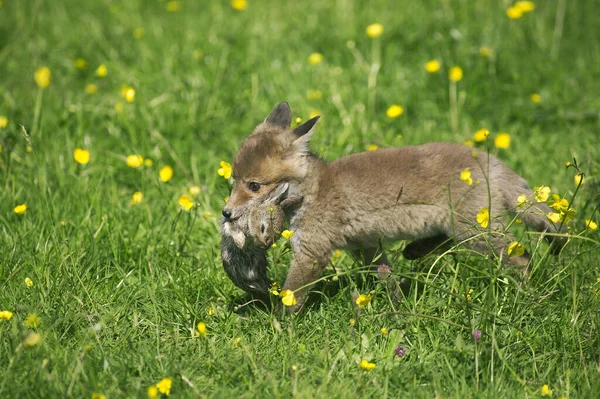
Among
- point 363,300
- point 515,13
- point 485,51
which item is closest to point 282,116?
point 363,300

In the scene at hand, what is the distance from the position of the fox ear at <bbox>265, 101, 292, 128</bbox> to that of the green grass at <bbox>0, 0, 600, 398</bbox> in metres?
0.88

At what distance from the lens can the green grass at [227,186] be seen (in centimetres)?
388

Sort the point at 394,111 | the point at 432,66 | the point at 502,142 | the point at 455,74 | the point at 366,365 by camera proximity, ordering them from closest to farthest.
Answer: the point at 366,365
the point at 502,142
the point at 394,111
the point at 455,74
the point at 432,66

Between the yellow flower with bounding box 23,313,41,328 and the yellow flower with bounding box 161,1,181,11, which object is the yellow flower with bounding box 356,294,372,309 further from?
the yellow flower with bounding box 161,1,181,11

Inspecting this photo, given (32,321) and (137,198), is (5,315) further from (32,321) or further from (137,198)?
(137,198)

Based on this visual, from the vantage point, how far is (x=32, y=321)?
12.7ft

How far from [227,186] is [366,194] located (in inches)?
50.6

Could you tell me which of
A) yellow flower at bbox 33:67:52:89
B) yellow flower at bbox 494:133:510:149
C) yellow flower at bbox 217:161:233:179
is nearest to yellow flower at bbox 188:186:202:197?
yellow flower at bbox 217:161:233:179

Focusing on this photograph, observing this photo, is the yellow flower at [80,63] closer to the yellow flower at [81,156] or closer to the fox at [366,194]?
the yellow flower at [81,156]

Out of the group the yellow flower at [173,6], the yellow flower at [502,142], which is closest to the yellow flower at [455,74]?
the yellow flower at [502,142]

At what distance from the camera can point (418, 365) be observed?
13.0 ft

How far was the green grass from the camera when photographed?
12.7 feet

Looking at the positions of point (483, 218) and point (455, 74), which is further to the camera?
point (455, 74)

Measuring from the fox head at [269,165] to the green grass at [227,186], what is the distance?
16.5 inches
